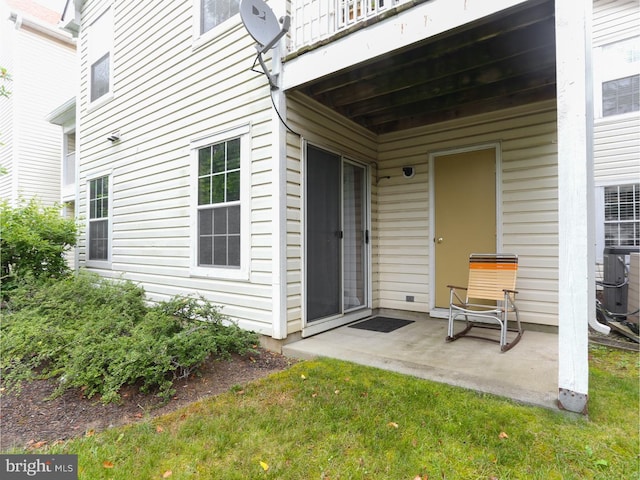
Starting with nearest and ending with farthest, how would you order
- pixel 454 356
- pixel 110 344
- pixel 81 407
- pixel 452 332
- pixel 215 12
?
pixel 81 407, pixel 110 344, pixel 454 356, pixel 452 332, pixel 215 12

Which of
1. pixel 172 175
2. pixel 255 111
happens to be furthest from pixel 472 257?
pixel 172 175

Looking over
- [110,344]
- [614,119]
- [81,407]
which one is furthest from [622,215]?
[81,407]

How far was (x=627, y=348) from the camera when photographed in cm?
341

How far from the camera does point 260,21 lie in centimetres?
335

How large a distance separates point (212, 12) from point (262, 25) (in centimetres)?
174

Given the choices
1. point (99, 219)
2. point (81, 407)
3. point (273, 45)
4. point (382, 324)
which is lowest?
point (81, 407)

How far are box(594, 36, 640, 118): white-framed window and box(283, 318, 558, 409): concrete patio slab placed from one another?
5.25 m

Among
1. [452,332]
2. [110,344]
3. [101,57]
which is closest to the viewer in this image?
[110,344]

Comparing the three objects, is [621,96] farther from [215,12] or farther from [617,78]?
[215,12]

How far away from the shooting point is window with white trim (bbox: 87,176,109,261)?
6.63 metres

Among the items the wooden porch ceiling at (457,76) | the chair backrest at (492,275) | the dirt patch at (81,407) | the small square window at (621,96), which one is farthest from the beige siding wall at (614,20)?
the dirt patch at (81,407)

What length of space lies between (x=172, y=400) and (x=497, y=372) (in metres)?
2.47

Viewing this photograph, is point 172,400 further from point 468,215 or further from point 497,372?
point 468,215

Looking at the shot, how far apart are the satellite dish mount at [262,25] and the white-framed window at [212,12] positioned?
3.51ft
